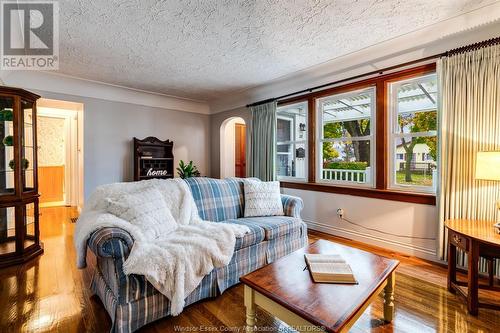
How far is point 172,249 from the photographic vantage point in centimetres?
164

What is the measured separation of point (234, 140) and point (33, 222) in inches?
155

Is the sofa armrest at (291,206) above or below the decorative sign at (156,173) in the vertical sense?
below

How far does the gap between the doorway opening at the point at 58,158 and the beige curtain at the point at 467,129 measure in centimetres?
635

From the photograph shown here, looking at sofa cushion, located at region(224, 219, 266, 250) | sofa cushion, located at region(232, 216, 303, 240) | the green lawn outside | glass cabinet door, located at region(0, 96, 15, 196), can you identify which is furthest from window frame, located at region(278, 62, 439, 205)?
glass cabinet door, located at region(0, 96, 15, 196)

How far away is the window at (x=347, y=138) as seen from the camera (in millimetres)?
3229

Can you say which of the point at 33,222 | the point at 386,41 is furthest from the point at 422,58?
the point at 33,222

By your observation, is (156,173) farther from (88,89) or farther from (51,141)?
(51,141)

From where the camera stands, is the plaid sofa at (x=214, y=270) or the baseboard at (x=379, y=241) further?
the baseboard at (x=379, y=241)

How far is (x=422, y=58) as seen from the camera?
2.63m

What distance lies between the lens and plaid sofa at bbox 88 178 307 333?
1.48m

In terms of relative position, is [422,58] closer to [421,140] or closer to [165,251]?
[421,140]

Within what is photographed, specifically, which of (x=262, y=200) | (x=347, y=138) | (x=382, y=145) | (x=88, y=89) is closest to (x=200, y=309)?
(x=262, y=200)

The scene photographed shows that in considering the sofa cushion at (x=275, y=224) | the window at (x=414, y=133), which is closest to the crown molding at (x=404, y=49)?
the window at (x=414, y=133)

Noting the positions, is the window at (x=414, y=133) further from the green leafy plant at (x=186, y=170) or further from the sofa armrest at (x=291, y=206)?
the green leafy plant at (x=186, y=170)
